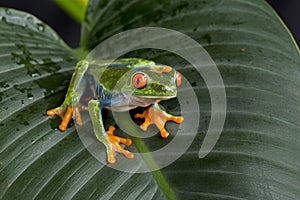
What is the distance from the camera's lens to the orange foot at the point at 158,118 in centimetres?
102

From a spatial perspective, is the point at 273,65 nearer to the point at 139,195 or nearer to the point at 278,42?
the point at 278,42

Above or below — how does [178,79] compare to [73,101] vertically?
above

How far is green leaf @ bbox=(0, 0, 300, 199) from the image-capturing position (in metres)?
0.91

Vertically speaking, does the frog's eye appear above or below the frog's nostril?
below

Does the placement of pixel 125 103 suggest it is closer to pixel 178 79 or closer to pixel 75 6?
pixel 178 79

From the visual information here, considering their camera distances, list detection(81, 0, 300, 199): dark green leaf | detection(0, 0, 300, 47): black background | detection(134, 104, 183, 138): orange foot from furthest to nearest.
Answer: detection(0, 0, 300, 47): black background < detection(134, 104, 183, 138): orange foot < detection(81, 0, 300, 199): dark green leaf

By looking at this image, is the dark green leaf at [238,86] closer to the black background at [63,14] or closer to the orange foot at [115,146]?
the orange foot at [115,146]

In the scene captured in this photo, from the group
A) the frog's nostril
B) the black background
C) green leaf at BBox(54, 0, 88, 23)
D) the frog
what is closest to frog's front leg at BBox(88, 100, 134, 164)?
the frog

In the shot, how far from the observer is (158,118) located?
40.5 inches

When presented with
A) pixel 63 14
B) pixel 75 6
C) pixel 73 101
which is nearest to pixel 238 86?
pixel 73 101

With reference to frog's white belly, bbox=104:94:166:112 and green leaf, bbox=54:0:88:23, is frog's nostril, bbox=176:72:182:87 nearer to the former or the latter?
frog's white belly, bbox=104:94:166:112

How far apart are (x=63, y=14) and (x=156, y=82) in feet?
4.65

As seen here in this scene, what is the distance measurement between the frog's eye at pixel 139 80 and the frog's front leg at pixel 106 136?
89 millimetres

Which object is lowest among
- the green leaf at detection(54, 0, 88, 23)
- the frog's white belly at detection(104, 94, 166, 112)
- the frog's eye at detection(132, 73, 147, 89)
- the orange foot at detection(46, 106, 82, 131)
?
the orange foot at detection(46, 106, 82, 131)
